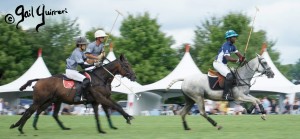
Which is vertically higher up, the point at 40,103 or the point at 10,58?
the point at 10,58

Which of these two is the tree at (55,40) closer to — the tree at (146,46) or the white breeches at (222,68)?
the tree at (146,46)

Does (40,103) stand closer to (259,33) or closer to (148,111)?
(148,111)

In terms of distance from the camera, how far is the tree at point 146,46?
51.5 m

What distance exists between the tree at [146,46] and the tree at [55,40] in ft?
20.1

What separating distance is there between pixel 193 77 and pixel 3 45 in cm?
4133

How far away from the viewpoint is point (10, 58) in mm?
53406

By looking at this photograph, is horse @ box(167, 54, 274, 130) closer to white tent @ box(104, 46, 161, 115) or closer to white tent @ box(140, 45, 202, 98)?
white tent @ box(104, 46, 161, 115)

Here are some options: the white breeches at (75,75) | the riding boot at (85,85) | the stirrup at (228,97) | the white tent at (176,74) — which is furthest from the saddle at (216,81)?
the white tent at (176,74)

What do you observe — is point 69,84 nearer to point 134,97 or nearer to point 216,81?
point 216,81

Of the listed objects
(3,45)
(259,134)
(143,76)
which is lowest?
(259,134)

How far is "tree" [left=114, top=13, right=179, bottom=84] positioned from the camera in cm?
5147

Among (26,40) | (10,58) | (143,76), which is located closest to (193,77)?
(143,76)

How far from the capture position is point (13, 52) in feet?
181

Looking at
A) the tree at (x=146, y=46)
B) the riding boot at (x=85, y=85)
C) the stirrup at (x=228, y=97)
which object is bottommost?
the stirrup at (x=228, y=97)
